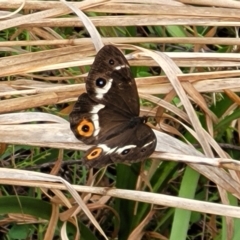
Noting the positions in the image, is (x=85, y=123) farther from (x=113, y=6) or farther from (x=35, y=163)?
(x=35, y=163)

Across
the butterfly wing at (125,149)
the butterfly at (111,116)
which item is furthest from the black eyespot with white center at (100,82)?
the butterfly wing at (125,149)

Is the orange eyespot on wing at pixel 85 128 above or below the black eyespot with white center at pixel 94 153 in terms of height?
above

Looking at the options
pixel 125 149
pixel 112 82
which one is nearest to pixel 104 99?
pixel 112 82

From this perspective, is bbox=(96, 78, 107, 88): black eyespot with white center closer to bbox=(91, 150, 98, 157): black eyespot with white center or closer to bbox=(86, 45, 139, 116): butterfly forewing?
bbox=(86, 45, 139, 116): butterfly forewing

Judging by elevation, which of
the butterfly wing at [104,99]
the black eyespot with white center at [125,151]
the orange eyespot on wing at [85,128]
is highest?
the butterfly wing at [104,99]

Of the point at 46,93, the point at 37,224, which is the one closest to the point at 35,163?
the point at 37,224

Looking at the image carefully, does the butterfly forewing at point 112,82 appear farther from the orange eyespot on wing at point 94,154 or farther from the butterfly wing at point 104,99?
the orange eyespot on wing at point 94,154

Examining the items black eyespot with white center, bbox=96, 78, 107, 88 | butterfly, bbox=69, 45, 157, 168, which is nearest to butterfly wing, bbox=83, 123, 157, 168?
butterfly, bbox=69, 45, 157, 168

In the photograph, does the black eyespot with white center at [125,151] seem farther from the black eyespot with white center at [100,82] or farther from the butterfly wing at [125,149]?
the black eyespot with white center at [100,82]

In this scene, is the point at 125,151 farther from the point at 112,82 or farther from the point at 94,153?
the point at 112,82
